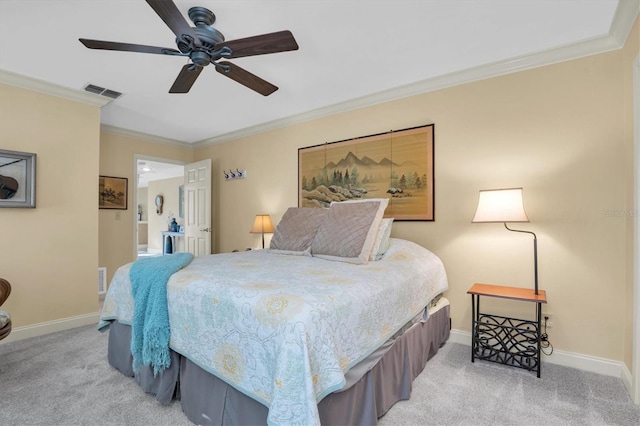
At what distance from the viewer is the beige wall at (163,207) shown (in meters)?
8.86

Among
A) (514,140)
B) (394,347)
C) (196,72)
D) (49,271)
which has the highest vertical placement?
(196,72)

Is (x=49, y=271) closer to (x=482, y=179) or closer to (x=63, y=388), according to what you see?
(x=63, y=388)

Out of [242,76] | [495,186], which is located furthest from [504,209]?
[242,76]

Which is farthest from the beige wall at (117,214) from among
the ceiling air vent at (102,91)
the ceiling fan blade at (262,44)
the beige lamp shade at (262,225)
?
the ceiling fan blade at (262,44)

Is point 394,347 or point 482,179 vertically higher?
point 482,179

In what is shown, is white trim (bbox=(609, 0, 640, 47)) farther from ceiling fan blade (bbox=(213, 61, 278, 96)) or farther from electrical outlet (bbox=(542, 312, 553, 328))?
ceiling fan blade (bbox=(213, 61, 278, 96))

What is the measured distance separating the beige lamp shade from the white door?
1.11 m

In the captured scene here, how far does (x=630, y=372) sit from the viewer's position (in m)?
1.99

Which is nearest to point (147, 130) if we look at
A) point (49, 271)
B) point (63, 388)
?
point (49, 271)

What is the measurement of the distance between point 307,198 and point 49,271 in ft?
9.14

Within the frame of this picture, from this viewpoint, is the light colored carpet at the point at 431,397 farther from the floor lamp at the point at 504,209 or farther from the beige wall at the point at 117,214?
the beige wall at the point at 117,214

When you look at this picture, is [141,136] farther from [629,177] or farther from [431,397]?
[629,177]

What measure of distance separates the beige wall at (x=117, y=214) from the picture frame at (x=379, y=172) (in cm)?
268

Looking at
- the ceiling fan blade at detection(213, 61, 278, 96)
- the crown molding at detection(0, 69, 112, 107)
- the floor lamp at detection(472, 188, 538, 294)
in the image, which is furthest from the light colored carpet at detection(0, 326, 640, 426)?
the crown molding at detection(0, 69, 112, 107)
